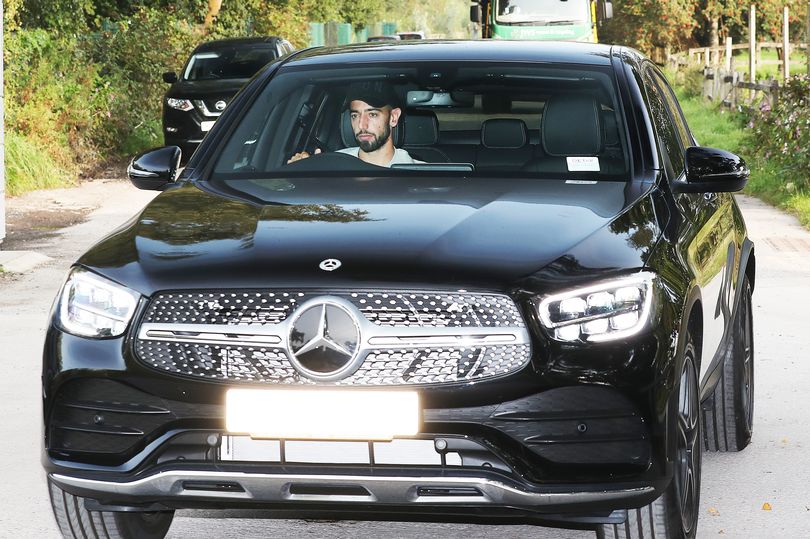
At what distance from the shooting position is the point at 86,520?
4.86 metres

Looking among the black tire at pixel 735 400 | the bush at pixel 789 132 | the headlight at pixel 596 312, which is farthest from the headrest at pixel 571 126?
the bush at pixel 789 132

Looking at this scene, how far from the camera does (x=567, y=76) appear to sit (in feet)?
20.0

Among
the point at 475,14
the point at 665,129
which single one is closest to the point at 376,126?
the point at 665,129

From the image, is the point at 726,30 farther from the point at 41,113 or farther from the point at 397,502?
the point at 397,502

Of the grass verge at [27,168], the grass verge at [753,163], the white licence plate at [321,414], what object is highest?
the white licence plate at [321,414]

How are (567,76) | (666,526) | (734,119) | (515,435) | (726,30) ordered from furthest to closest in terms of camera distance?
(726,30), (734,119), (567,76), (666,526), (515,435)

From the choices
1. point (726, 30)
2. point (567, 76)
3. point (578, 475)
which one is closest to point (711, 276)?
point (567, 76)

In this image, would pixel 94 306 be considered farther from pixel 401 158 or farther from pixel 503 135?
pixel 503 135

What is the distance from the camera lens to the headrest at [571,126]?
5859mm

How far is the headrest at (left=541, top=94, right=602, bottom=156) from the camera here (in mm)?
5859

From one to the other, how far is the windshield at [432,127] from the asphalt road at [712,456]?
1222 millimetres

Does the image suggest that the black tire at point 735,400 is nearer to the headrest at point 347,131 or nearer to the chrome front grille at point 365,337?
the headrest at point 347,131

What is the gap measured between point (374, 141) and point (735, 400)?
5.81ft

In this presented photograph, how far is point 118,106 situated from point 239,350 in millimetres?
18829
